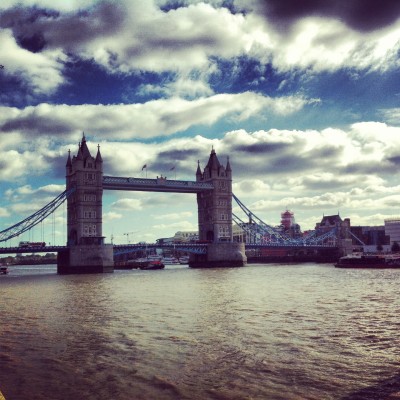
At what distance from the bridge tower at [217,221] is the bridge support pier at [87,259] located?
19765mm

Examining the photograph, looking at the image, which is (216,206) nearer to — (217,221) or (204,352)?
(217,221)

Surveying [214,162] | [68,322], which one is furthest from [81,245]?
[68,322]

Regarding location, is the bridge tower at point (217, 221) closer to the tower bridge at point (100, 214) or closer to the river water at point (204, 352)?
the tower bridge at point (100, 214)

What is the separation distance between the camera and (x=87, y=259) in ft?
215

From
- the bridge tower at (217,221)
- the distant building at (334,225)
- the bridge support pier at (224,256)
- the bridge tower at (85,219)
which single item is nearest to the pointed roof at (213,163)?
the bridge tower at (217,221)

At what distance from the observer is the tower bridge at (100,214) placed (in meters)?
66.3

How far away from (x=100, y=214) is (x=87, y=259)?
8489 mm

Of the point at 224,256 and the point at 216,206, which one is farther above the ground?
the point at 216,206

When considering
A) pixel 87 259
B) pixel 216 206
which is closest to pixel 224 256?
pixel 216 206

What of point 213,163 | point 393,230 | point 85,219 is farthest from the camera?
point 393,230

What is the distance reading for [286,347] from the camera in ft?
40.3

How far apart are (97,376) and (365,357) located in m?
5.69

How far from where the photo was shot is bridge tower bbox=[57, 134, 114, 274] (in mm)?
65562

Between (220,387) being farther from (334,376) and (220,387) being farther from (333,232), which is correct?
(333,232)
